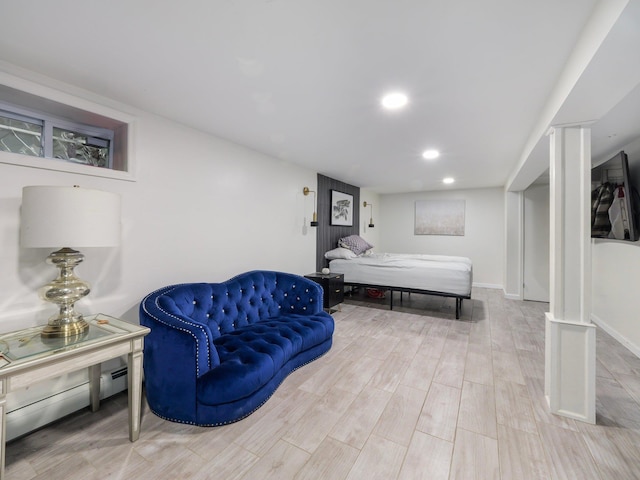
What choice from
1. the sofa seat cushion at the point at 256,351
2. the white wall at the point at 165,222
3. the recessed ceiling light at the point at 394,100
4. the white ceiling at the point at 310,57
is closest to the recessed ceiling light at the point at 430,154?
the white ceiling at the point at 310,57

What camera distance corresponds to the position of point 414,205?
7.00 meters

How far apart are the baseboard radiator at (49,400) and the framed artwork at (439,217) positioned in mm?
6461

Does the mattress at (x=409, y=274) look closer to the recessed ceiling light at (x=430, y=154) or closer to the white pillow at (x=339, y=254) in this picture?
the white pillow at (x=339, y=254)

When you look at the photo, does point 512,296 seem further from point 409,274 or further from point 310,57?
point 310,57

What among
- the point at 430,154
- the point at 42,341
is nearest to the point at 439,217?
the point at 430,154

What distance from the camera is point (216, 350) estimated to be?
2008 millimetres

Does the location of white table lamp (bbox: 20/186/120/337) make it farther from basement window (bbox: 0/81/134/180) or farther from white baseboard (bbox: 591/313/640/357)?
white baseboard (bbox: 591/313/640/357)

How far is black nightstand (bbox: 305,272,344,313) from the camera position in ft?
13.6

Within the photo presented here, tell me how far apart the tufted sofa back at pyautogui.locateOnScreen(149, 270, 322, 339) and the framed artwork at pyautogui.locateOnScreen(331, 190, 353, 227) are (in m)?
2.28

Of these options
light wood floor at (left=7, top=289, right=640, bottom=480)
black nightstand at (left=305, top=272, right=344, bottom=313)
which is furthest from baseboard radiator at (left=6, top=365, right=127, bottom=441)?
black nightstand at (left=305, top=272, right=344, bottom=313)

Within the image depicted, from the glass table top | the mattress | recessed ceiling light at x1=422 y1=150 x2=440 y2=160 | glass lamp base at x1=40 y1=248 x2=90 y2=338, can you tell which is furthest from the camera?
the mattress

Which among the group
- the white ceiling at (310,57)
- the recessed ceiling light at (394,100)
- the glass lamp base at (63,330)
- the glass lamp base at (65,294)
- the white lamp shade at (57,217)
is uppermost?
the recessed ceiling light at (394,100)

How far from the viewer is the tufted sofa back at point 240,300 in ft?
7.41

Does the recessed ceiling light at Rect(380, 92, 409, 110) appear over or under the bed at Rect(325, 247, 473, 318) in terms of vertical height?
over
